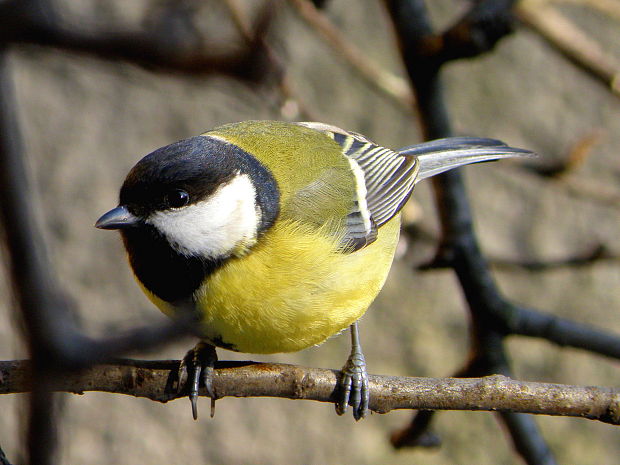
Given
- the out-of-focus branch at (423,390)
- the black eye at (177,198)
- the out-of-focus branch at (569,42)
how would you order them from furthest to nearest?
the out-of-focus branch at (569,42)
the black eye at (177,198)
the out-of-focus branch at (423,390)

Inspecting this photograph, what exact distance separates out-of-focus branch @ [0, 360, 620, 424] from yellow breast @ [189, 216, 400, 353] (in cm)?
9

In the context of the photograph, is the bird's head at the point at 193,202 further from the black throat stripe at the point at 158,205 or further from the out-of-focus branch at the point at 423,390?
the out-of-focus branch at the point at 423,390

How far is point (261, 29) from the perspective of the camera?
0.46m

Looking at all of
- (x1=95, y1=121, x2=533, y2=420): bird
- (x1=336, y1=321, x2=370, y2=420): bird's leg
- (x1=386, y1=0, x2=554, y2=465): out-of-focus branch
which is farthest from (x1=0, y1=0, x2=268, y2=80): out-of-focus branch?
(x1=386, y1=0, x2=554, y2=465): out-of-focus branch

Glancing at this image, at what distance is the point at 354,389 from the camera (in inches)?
58.1

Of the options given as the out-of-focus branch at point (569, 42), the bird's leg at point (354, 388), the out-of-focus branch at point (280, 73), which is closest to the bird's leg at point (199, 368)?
the bird's leg at point (354, 388)

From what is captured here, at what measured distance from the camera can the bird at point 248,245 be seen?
127 cm

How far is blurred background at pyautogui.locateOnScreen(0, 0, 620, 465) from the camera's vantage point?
105 inches

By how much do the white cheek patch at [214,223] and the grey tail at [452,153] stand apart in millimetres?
578

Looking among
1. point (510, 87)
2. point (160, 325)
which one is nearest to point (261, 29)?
point (160, 325)

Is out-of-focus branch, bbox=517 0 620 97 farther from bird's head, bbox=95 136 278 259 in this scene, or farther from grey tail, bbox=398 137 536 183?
bird's head, bbox=95 136 278 259

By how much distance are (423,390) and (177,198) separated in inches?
19.5

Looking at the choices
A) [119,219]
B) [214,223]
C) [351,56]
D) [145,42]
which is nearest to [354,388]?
[214,223]

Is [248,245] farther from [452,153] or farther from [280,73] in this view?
[280,73]
